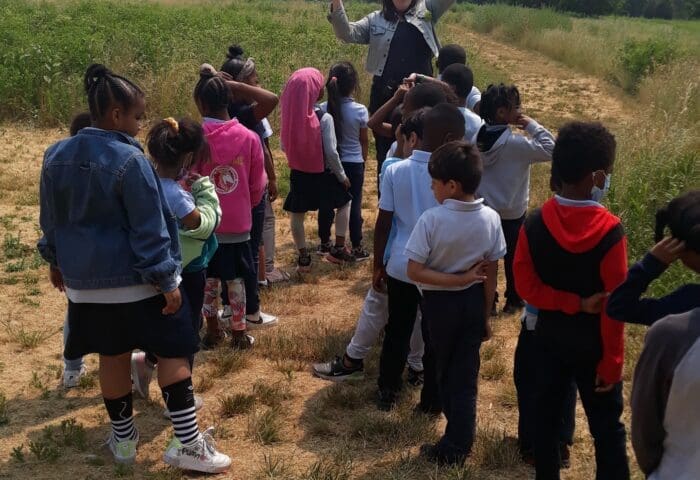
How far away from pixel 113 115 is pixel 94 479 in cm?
170

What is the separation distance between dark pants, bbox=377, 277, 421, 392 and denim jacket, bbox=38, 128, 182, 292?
4.10ft

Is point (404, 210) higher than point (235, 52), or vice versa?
point (235, 52)

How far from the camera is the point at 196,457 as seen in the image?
3.45 meters

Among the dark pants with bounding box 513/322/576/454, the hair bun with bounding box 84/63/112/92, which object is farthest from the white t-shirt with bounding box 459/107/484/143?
the hair bun with bounding box 84/63/112/92

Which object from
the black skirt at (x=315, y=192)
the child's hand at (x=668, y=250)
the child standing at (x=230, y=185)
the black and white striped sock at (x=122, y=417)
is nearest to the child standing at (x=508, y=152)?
the child standing at (x=230, y=185)

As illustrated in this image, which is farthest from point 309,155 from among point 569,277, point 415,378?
point 569,277

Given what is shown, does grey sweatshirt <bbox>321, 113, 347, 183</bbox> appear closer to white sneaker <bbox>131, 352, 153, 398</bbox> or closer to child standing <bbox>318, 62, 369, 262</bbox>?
child standing <bbox>318, 62, 369, 262</bbox>

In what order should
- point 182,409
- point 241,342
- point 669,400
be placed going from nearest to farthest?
point 669,400 < point 182,409 < point 241,342

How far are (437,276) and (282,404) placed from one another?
1443 mm

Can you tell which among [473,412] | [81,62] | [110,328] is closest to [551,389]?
[473,412]

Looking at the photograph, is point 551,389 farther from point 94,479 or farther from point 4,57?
point 4,57

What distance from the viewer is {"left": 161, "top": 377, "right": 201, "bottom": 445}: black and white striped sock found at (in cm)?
339

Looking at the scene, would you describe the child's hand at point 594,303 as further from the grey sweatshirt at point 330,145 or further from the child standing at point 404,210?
the grey sweatshirt at point 330,145

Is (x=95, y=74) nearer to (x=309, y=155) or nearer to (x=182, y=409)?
(x=182, y=409)
